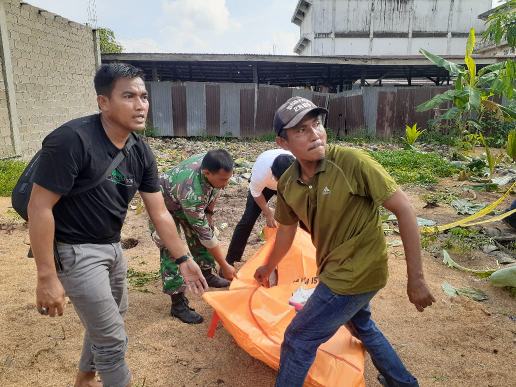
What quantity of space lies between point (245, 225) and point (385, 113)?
1239 centimetres

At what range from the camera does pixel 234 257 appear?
382 cm

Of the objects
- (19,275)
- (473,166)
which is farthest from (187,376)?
(473,166)

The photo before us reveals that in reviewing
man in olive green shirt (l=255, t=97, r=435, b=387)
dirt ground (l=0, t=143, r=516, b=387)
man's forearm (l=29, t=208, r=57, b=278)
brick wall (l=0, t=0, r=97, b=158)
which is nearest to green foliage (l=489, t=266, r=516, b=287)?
dirt ground (l=0, t=143, r=516, b=387)

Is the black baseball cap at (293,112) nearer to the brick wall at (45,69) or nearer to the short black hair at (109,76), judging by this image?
the short black hair at (109,76)

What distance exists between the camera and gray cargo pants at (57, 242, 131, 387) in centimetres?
168

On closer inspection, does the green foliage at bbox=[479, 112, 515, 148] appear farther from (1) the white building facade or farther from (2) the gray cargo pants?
(2) the gray cargo pants

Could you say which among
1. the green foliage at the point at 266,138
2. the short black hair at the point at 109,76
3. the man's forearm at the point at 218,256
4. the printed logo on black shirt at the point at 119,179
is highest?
the short black hair at the point at 109,76

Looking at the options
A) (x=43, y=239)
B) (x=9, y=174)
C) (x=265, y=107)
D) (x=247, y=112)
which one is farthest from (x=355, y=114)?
(x=43, y=239)

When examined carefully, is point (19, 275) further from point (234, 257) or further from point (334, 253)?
point (334, 253)

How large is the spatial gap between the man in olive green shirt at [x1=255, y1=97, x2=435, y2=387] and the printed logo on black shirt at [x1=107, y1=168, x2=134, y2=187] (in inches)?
28.9

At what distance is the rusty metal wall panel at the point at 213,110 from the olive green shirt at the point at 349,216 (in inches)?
503

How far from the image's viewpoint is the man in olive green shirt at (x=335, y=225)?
1.63 m

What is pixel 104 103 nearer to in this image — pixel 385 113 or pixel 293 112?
pixel 293 112

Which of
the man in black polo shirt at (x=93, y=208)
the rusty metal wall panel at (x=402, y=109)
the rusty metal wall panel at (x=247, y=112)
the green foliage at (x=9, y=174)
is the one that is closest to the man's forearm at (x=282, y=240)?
the man in black polo shirt at (x=93, y=208)
